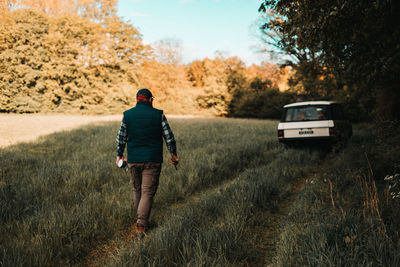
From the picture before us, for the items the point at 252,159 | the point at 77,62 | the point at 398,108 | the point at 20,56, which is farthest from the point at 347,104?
the point at 20,56

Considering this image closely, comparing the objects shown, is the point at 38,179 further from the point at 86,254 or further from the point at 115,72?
the point at 115,72

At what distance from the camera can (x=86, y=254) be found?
122 inches

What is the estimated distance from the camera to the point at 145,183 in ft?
11.9

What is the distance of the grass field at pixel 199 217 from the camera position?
2.60m

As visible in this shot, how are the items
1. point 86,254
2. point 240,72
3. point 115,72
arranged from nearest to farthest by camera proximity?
point 86,254 → point 115,72 → point 240,72

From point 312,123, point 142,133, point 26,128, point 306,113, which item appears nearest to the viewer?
point 142,133

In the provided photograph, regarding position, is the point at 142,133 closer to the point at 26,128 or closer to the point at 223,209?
the point at 223,209

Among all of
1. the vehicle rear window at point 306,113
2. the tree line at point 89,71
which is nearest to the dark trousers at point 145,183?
the vehicle rear window at point 306,113

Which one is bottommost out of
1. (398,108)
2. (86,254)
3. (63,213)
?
(86,254)

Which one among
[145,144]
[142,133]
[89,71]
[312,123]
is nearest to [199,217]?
[145,144]

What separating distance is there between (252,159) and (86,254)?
5915mm

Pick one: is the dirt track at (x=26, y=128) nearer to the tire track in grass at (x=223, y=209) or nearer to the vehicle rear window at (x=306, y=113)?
the tire track in grass at (x=223, y=209)

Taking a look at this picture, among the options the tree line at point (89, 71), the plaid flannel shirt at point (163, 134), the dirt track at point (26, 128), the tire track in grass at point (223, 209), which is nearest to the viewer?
the tire track in grass at point (223, 209)

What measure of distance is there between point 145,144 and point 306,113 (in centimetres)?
686
